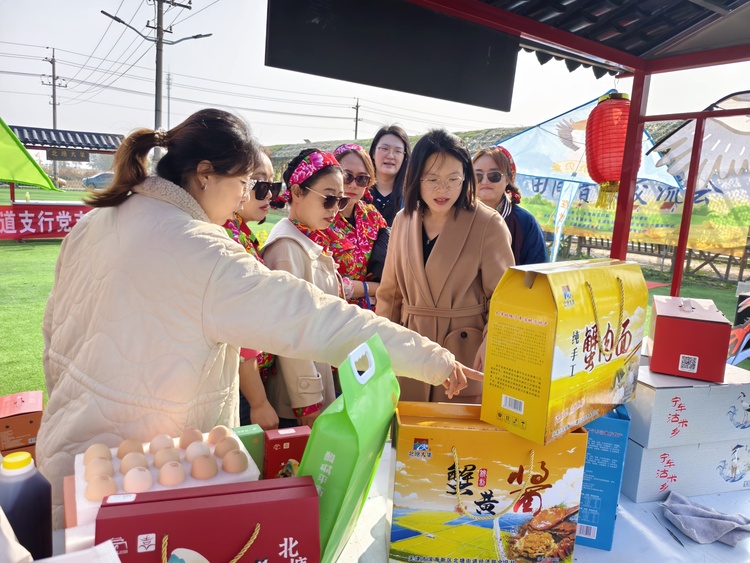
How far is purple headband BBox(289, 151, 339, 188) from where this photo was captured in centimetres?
183

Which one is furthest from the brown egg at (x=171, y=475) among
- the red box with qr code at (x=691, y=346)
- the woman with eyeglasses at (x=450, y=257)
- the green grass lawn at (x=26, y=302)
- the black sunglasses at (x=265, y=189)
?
the green grass lawn at (x=26, y=302)

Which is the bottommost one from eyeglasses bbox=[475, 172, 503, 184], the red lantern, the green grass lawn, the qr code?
the green grass lawn

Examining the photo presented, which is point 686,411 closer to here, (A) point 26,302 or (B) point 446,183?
(B) point 446,183

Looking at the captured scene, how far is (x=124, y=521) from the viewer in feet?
1.97

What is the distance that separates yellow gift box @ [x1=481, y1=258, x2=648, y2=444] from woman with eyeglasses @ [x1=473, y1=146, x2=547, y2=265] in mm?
1570

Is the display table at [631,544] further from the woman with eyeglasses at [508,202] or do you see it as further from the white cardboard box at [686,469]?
the woman with eyeglasses at [508,202]

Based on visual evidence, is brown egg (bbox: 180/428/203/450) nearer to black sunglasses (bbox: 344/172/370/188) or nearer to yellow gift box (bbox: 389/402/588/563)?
yellow gift box (bbox: 389/402/588/563)

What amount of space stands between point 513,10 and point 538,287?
1.80m

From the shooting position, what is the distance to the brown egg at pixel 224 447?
83 cm

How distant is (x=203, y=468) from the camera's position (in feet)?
2.52

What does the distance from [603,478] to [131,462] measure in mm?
933

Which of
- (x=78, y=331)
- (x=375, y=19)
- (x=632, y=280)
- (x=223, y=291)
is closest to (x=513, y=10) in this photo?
(x=375, y=19)

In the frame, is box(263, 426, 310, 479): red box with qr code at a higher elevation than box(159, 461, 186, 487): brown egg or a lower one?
lower

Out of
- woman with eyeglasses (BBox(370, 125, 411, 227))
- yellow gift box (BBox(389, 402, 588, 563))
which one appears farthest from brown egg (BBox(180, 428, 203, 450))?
woman with eyeglasses (BBox(370, 125, 411, 227))
